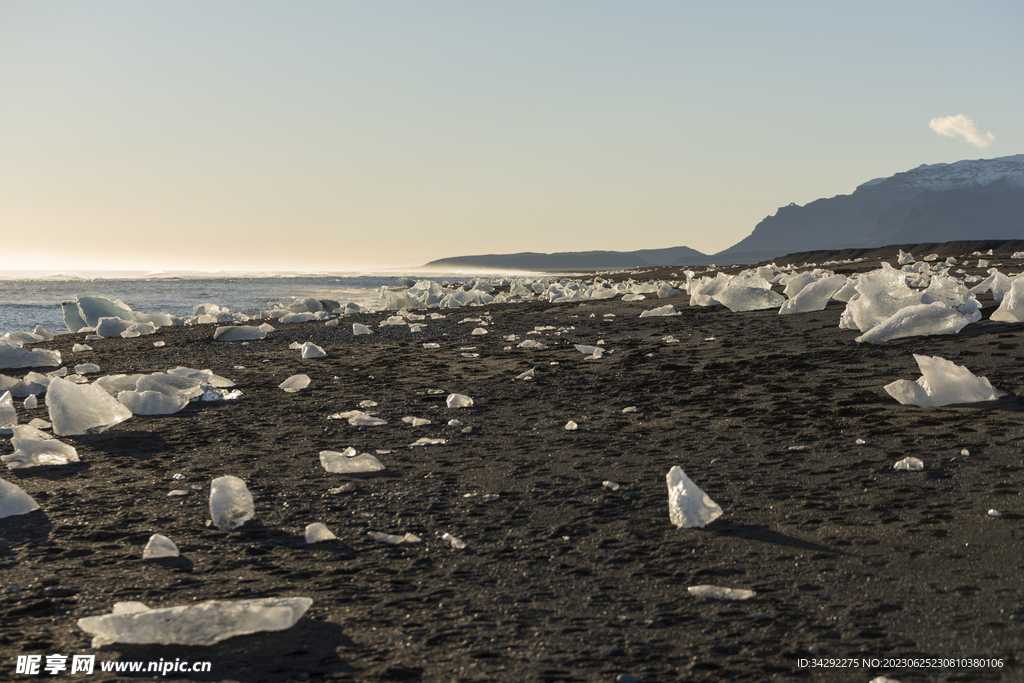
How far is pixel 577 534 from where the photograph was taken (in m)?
2.05

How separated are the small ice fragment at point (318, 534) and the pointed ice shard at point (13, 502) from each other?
97 centimetres

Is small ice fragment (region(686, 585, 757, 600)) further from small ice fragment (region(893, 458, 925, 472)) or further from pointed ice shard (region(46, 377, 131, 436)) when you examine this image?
pointed ice shard (region(46, 377, 131, 436))

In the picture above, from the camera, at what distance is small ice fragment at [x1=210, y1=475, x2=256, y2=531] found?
2.20 m

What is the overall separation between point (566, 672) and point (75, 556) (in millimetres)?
1439

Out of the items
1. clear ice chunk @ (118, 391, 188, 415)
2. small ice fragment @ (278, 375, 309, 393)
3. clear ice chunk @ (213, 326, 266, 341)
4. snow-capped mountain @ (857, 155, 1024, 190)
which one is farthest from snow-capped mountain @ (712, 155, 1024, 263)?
clear ice chunk @ (118, 391, 188, 415)

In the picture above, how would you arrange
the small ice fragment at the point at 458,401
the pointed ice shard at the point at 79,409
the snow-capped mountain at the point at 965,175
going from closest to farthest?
1. the pointed ice shard at the point at 79,409
2. the small ice fragment at the point at 458,401
3. the snow-capped mountain at the point at 965,175

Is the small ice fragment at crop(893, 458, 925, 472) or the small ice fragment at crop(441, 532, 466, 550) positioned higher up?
the small ice fragment at crop(893, 458, 925, 472)

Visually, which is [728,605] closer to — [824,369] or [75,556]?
[75,556]

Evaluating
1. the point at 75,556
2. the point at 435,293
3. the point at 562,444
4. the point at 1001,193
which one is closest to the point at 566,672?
the point at 75,556

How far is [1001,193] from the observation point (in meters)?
163

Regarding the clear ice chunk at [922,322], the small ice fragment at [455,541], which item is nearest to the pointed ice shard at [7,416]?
the small ice fragment at [455,541]

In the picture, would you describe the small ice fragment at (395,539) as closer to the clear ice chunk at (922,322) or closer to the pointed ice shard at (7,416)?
the pointed ice shard at (7,416)

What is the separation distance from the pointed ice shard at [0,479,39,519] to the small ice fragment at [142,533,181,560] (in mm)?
623

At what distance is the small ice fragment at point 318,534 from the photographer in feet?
6.82
